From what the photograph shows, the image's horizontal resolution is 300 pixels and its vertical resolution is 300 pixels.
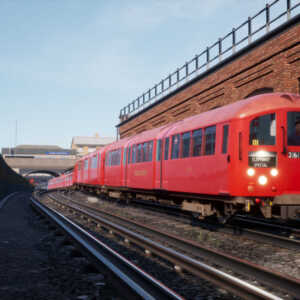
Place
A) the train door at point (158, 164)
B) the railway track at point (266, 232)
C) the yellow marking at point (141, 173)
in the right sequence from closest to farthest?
the railway track at point (266, 232) → the train door at point (158, 164) → the yellow marking at point (141, 173)

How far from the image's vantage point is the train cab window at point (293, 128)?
9070 mm

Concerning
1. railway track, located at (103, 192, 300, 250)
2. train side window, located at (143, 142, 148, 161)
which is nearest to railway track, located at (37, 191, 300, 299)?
railway track, located at (103, 192, 300, 250)

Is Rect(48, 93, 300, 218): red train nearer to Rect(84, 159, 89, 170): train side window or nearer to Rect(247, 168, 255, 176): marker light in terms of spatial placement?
Rect(247, 168, 255, 176): marker light

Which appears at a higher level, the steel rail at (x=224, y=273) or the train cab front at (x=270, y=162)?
the train cab front at (x=270, y=162)

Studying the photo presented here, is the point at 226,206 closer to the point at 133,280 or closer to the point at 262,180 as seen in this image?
the point at 262,180

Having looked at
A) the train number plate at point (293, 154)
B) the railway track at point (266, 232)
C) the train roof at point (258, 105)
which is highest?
the train roof at point (258, 105)

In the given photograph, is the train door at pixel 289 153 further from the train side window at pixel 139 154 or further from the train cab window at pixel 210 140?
the train side window at pixel 139 154

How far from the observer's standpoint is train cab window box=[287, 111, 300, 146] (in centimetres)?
907

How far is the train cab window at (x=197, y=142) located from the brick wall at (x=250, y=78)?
17.8 feet

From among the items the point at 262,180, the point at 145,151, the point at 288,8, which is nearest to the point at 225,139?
the point at 262,180

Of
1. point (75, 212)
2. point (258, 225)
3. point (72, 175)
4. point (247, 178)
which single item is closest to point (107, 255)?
point (247, 178)

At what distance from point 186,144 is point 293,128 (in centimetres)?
324

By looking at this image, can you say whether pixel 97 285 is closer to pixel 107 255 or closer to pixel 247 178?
pixel 107 255

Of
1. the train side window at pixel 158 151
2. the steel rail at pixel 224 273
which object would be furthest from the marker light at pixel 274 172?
the train side window at pixel 158 151
